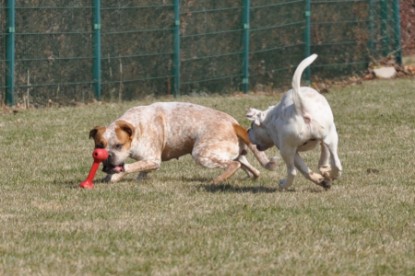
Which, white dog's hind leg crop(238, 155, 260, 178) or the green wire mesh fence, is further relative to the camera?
the green wire mesh fence

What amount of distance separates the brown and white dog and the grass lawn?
19cm

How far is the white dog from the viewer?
9.55m

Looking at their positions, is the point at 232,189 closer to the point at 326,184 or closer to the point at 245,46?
the point at 326,184

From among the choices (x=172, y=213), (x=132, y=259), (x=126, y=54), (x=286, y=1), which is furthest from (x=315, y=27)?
(x=132, y=259)

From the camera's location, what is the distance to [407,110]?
16.5 meters

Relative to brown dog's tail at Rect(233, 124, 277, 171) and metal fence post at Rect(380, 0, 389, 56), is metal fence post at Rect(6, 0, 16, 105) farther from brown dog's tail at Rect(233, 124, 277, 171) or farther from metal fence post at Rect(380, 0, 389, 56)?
metal fence post at Rect(380, 0, 389, 56)

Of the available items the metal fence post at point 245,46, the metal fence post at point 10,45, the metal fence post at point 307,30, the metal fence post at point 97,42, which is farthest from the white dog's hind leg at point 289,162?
the metal fence post at point 307,30

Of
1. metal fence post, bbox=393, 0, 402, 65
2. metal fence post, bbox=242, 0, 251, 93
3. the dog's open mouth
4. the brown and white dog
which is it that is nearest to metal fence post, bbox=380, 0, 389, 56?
metal fence post, bbox=393, 0, 402, 65

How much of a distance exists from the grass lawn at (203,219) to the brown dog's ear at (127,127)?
0.46m

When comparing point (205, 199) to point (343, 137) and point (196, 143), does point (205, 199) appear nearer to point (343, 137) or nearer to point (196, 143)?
point (196, 143)

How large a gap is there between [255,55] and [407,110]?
13.9ft

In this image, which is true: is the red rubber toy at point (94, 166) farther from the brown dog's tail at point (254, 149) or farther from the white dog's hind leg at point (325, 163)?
the white dog's hind leg at point (325, 163)

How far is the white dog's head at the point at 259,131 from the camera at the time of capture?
10.3 m

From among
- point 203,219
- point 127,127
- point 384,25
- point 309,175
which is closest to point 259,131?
point 309,175
